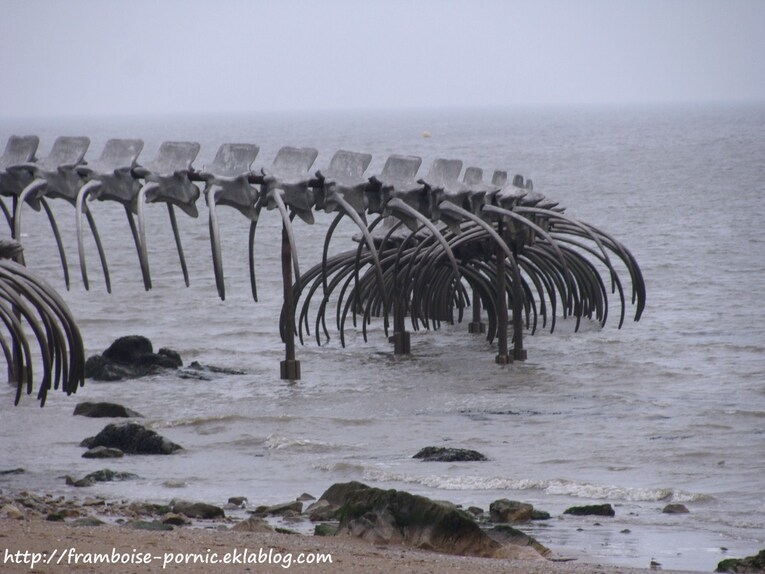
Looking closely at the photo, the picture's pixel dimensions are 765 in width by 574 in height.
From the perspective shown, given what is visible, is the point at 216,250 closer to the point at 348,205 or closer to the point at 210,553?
the point at 348,205

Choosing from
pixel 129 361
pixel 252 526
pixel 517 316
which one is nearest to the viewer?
pixel 252 526

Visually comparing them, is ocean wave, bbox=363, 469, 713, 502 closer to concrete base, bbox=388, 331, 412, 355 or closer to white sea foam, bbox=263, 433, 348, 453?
white sea foam, bbox=263, 433, 348, 453

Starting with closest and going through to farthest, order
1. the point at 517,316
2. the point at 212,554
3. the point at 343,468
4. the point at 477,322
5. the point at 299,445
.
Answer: the point at 212,554 → the point at 343,468 → the point at 299,445 → the point at 517,316 → the point at 477,322

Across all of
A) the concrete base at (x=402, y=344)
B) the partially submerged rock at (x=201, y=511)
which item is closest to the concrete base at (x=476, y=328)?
the concrete base at (x=402, y=344)

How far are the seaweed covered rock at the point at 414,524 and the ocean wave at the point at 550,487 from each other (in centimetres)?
227

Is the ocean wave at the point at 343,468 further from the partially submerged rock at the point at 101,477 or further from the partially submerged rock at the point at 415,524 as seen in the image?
the partially submerged rock at the point at 415,524

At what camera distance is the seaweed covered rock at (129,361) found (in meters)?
→ 16.2

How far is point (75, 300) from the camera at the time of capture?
Result: 24375 mm

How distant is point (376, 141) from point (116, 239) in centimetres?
8745

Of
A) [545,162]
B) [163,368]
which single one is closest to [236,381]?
[163,368]

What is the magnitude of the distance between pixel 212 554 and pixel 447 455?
174 inches

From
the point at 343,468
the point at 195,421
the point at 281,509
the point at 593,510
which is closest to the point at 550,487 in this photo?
the point at 593,510

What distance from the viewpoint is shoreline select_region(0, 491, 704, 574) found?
705 centimetres

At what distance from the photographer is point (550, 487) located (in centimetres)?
1059
